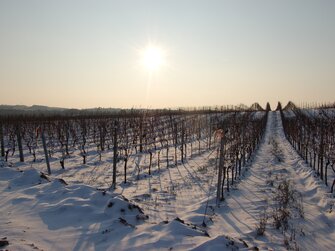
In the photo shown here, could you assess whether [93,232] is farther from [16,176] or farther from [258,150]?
[258,150]

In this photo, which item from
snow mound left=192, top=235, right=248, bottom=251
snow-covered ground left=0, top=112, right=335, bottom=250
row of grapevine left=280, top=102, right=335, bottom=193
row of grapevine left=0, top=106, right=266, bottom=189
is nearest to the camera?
snow mound left=192, top=235, right=248, bottom=251

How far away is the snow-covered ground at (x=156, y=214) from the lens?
14.3 feet

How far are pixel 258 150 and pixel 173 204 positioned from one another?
10883 mm

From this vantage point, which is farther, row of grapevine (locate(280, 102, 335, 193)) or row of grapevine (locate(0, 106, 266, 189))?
row of grapevine (locate(0, 106, 266, 189))

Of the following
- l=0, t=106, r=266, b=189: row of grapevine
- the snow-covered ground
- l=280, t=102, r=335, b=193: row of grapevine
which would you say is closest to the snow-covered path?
the snow-covered ground

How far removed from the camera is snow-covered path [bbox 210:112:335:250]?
531 cm

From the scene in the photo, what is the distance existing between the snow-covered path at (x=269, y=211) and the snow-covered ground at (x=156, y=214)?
0.06 ft

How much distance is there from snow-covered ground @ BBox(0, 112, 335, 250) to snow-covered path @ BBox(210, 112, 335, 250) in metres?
0.02

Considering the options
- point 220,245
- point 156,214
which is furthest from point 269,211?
point 220,245

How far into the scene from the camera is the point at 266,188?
888 centimetres

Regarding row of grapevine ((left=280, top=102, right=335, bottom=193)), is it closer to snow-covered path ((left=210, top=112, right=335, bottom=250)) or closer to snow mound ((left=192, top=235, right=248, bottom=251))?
snow-covered path ((left=210, top=112, right=335, bottom=250))

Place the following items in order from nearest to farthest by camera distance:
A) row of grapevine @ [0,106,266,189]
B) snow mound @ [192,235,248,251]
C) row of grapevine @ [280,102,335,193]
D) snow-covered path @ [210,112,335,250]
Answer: snow mound @ [192,235,248,251] < snow-covered path @ [210,112,335,250] < row of grapevine @ [280,102,335,193] < row of grapevine @ [0,106,266,189]

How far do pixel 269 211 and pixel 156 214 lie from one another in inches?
97.4

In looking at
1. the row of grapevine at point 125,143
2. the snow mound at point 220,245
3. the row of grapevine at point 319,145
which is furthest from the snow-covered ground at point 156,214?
the row of grapevine at point 125,143
